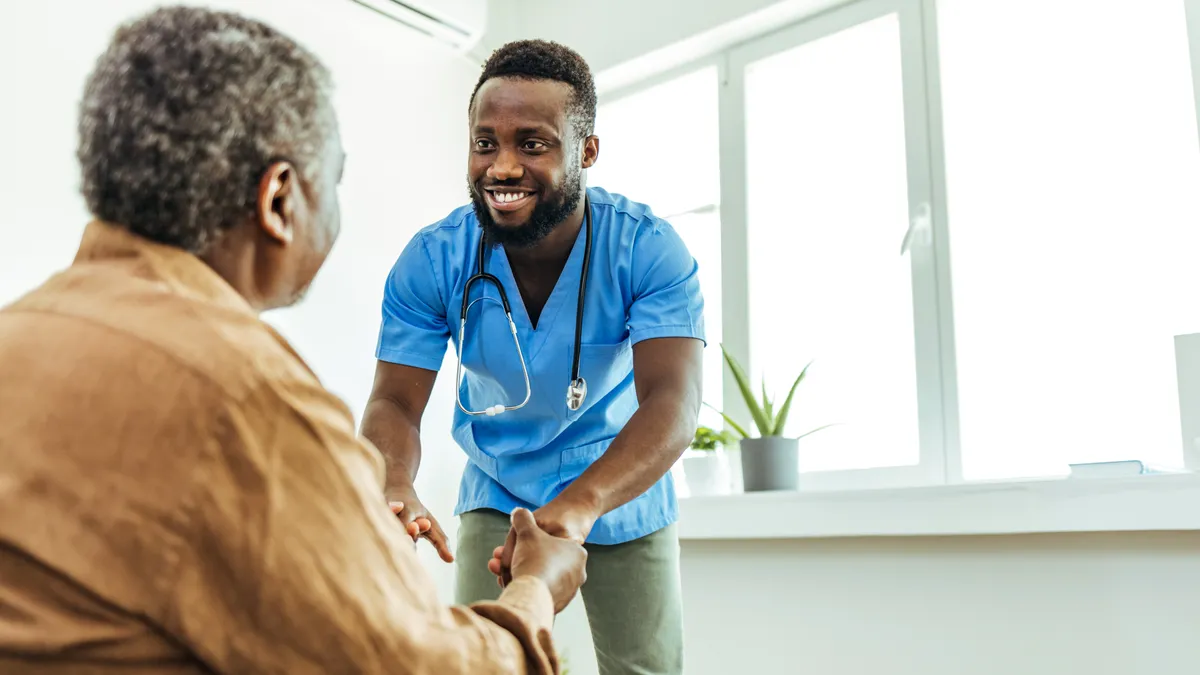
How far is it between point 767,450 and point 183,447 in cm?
219

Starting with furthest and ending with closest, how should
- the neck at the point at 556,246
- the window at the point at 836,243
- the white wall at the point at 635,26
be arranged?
the white wall at the point at 635,26 → the window at the point at 836,243 → the neck at the point at 556,246

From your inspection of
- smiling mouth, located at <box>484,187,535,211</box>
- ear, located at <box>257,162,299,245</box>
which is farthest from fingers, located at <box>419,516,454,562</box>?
ear, located at <box>257,162,299,245</box>

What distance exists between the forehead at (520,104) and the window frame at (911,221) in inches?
52.1

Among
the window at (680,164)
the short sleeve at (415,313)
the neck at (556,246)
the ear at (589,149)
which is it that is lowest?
the short sleeve at (415,313)

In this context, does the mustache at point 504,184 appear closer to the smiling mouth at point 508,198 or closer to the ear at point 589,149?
the smiling mouth at point 508,198

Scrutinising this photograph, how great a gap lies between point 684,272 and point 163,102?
112cm

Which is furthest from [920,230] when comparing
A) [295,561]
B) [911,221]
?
[295,561]

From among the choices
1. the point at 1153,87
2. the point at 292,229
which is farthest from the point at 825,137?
the point at 292,229

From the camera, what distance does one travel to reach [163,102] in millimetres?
755

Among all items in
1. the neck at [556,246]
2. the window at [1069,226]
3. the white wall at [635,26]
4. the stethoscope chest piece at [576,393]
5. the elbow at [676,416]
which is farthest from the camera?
the white wall at [635,26]

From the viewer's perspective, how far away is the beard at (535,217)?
175 centimetres

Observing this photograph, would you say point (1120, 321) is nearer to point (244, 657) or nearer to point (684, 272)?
point (684, 272)

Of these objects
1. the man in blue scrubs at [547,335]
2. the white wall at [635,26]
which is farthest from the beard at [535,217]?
the white wall at [635,26]

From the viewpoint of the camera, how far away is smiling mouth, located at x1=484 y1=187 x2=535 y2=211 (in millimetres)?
1735
